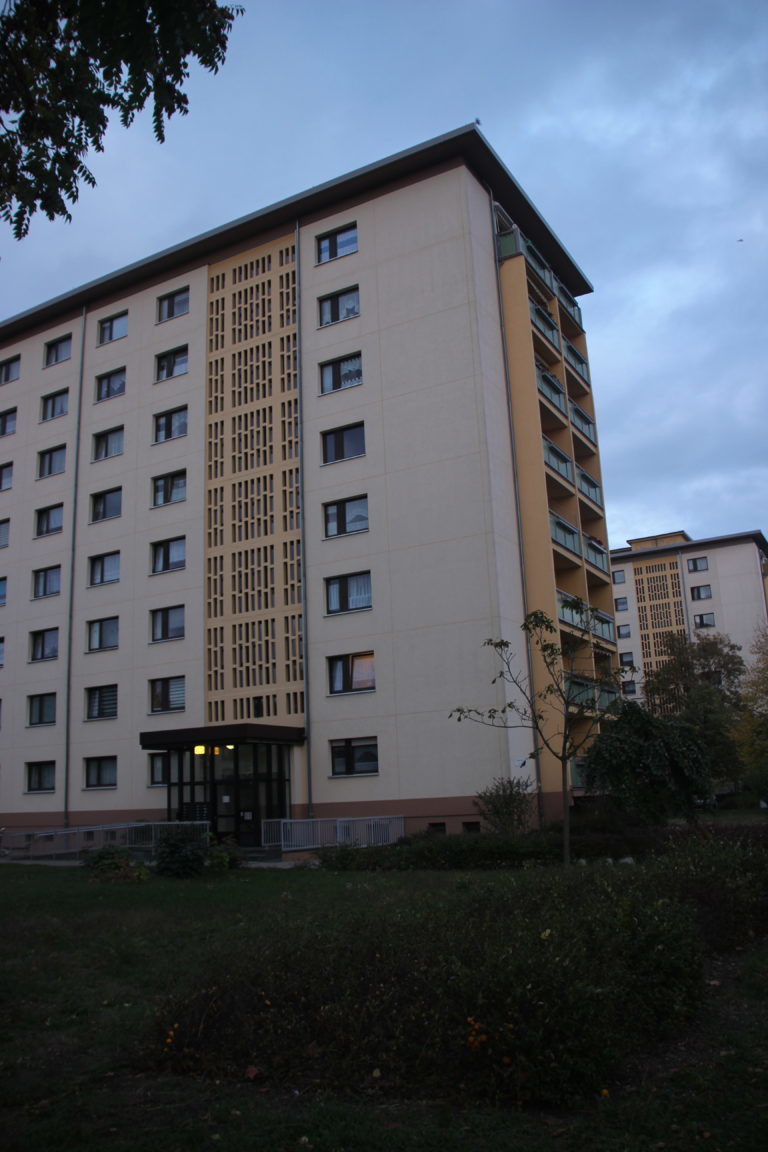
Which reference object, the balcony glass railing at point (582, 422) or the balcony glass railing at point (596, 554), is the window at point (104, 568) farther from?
the balcony glass railing at point (582, 422)

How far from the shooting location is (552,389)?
1299 inches

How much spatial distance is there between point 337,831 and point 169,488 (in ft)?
48.7

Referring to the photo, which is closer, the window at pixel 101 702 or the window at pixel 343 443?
the window at pixel 343 443

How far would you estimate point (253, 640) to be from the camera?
30.1 metres

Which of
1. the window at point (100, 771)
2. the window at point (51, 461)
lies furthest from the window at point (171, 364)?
the window at point (100, 771)

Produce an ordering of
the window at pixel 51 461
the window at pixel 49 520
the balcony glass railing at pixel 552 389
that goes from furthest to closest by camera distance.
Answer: the window at pixel 51 461 → the window at pixel 49 520 → the balcony glass railing at pixel 552 389

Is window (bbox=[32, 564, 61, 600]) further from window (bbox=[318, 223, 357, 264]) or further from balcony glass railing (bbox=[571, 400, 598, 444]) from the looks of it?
balcony glass railing (bbox=[571, 400, 598, 444])

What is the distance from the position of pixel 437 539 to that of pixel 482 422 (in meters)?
3.77

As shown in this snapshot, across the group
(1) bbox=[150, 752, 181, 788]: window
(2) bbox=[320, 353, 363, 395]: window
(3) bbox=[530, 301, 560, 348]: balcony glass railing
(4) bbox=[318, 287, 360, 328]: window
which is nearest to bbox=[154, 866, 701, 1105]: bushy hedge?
(1) bbox=[150, 752, 181, 788]: window

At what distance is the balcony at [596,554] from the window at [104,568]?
17511 millimetres

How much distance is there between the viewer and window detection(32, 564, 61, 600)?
120ft

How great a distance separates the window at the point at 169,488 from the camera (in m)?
33.3

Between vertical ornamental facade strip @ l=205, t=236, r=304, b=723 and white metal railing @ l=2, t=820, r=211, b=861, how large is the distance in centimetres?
460

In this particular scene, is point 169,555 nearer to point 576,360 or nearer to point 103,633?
point 103,633
